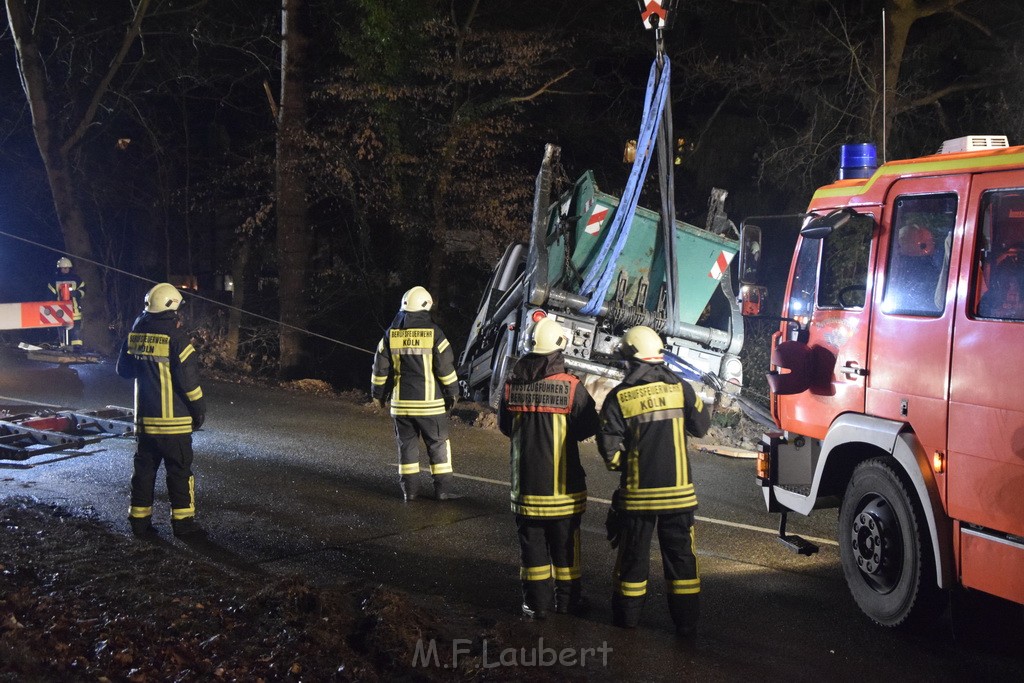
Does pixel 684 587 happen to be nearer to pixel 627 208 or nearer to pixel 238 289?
pixel 627 208

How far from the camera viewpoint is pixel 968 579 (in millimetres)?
4418

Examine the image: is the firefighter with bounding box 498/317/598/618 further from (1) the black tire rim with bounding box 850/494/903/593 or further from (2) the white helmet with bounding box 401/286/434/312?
(2) the white helmet with bounding box 401/286/434/312

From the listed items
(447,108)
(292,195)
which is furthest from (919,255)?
(292,195)

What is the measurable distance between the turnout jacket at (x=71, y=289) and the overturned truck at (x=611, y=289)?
8.88 metres

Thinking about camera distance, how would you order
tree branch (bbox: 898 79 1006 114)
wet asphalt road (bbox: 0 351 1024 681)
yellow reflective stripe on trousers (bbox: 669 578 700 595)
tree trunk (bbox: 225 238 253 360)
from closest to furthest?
wet asphalt road (bbox: 0 351 1024 681) < yellow reflective stripe on trousers (bbox: 669 578 700 595) < tree branch (bbox: 898 79 1006 114) < tree trunk (bbox: 225 238 253 360)

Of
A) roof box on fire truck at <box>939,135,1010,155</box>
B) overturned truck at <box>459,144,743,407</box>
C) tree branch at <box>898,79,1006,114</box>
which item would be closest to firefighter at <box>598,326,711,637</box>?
roof box on fire truck at <box>939,135,1010,155</box>

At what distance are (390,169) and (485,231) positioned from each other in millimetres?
1692

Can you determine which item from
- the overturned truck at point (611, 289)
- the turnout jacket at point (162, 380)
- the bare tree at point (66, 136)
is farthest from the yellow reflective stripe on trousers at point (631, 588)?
the bare tree at point (66, 136)

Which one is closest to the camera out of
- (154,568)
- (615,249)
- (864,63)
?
(154,568)

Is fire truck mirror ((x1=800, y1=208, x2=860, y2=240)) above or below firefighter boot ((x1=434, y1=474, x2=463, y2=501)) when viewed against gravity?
above

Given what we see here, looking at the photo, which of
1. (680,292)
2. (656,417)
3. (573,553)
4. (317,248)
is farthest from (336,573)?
(317,248)

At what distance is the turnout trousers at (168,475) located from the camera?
6.52 metres

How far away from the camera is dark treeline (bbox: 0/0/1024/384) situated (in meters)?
14.0

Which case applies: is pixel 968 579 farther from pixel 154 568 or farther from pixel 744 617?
pixel 154 568
